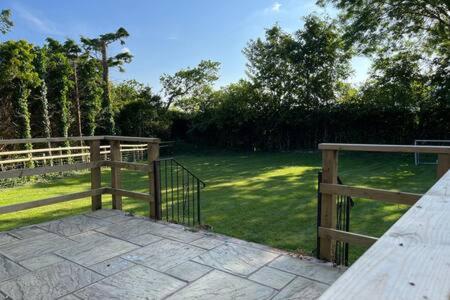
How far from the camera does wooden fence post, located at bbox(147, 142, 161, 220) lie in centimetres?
407

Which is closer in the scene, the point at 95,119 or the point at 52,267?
the point at 52,267

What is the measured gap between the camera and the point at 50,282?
2598 mm

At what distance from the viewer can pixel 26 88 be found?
12.2 metres

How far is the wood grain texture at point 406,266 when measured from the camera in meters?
0.52

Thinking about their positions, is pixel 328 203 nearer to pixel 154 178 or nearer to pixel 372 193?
pixel 372 193

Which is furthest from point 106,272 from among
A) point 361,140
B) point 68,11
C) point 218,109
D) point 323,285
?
point 218,109

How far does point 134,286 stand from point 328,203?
1.69 metres

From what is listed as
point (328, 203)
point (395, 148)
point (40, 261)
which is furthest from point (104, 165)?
point (395, 148)

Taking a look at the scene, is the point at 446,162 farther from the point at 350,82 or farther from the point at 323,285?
the point at 350,82

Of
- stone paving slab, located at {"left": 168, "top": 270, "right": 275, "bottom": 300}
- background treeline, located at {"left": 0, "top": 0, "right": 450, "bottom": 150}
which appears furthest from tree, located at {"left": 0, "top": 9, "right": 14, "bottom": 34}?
stone paving slab, located at {"left": 168, "top": 270, "right": 275, "bottom": 300}

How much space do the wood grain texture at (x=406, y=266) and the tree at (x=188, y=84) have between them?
873 inches

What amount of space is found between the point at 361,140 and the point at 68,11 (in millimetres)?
13258

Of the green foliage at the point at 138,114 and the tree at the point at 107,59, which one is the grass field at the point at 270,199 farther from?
the green foliage at the point at 138,114

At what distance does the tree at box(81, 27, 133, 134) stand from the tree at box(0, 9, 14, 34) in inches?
235
